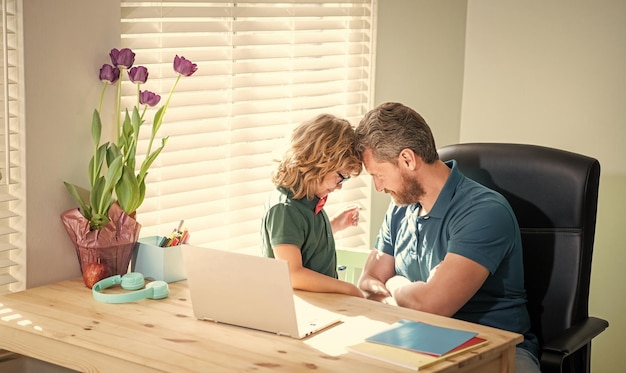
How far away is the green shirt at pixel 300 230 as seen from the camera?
2.60 m

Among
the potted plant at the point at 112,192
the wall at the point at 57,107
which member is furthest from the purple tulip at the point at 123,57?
the wall at the point at 57,107

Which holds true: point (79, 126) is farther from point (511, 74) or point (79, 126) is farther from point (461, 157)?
point (511, 74)

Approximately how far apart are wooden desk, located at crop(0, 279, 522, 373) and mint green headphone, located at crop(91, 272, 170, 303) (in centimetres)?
2

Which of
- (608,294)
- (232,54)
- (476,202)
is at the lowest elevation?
(608,294)

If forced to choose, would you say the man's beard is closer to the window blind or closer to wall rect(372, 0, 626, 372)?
the window blind

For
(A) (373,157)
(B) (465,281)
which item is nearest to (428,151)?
(A) (373,157)

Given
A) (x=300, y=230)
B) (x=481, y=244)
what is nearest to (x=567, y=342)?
(x=481, y=244)

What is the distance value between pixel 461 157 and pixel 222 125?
826mm

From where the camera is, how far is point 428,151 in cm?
264

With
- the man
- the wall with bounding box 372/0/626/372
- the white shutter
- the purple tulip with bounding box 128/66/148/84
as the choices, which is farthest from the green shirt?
A: the wall with bounding box 372/0/626/372

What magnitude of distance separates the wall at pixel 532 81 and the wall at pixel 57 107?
1.38 metres

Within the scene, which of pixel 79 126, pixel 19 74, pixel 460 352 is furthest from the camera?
pixel 79 126

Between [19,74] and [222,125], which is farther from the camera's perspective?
[222,125]

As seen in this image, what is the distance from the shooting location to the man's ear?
8.54 feet
